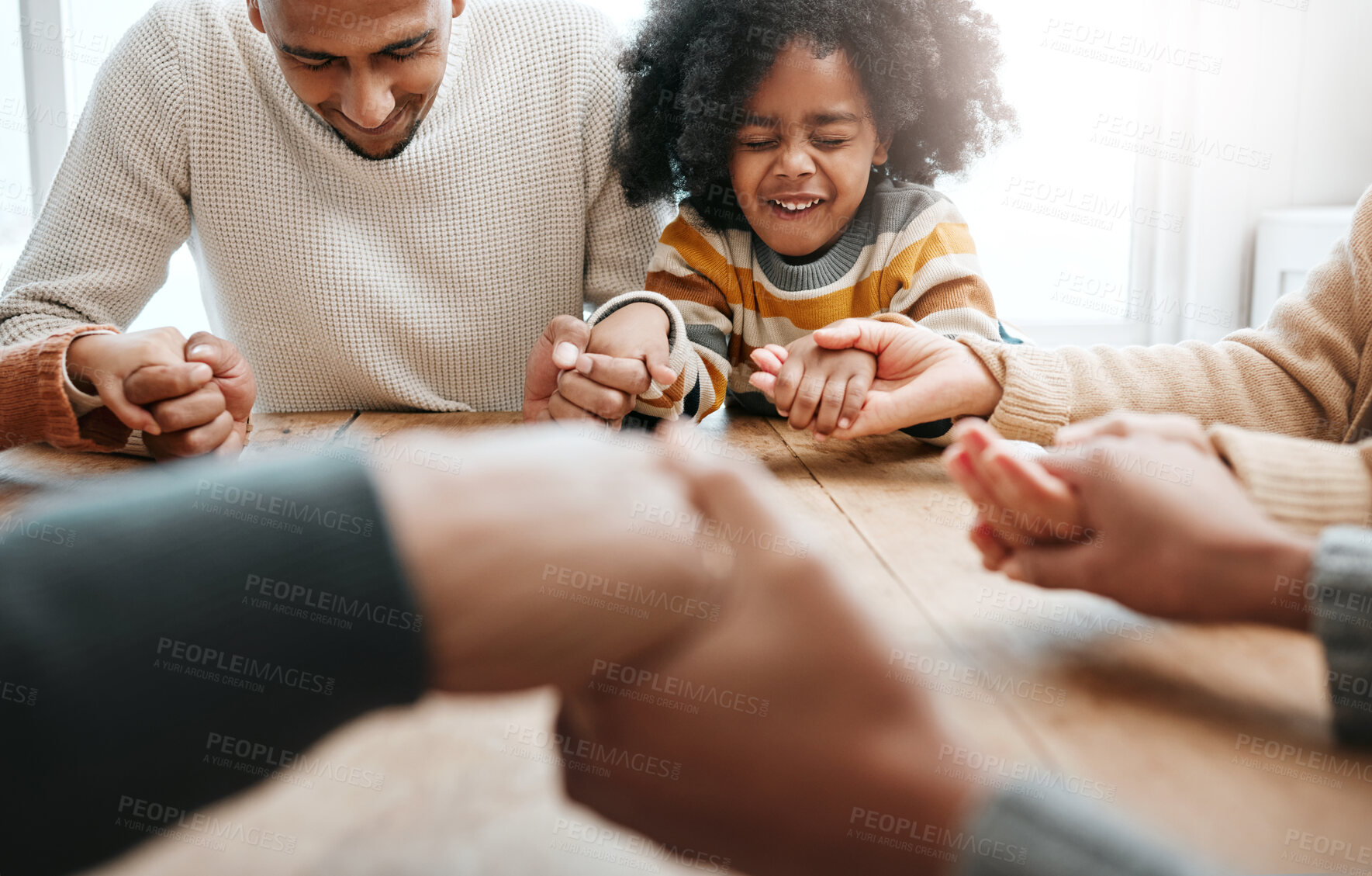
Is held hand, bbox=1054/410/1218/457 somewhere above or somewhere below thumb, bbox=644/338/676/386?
above

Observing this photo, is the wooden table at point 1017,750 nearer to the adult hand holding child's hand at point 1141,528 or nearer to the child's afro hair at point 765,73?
the adult hand holding child's hand at point 1141,528

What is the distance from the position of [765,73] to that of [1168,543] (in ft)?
2.41

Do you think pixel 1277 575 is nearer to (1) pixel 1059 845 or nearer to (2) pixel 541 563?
(1) pixel 1059 845

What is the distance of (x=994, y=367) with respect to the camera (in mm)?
771

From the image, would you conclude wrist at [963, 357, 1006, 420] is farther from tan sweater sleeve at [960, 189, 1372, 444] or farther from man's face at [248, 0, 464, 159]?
man's face at [248, 0, 464, 159]

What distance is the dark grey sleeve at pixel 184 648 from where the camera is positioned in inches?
9.1

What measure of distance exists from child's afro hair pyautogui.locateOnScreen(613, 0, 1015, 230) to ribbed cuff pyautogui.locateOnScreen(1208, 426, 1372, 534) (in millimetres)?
674

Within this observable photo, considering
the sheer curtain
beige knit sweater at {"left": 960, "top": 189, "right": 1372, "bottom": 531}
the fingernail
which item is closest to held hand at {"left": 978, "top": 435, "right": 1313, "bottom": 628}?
beige knit sweater at {"left": 960, "top": 189, "right": 1372, "bottom": 531}

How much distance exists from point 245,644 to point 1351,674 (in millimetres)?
382

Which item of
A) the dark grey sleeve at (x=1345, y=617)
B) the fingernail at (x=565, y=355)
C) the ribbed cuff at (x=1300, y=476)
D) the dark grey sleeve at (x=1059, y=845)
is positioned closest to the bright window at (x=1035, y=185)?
the fingernail at (x=565, y=355)

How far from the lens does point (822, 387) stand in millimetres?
771

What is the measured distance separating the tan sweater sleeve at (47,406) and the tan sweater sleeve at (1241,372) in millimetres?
720

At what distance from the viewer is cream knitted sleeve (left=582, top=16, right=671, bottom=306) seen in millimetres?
1105

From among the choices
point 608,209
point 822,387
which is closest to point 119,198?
point 608,209
